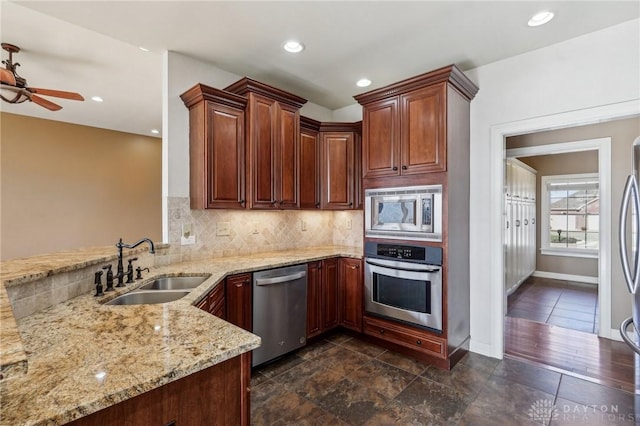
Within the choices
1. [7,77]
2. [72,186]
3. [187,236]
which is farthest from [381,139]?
[72,186]

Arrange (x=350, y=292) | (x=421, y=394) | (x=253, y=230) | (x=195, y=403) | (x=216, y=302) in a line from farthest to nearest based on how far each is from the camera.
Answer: (x=253, y=230), (x=350, y=292), (x=421, y=394), (x=216, y=302), (x=195, y=403)

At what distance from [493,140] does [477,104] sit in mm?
419

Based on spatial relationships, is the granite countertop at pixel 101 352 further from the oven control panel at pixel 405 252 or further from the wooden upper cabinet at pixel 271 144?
the oven control panel at pixel 405 252

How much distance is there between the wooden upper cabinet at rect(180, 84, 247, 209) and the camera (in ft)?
8.87

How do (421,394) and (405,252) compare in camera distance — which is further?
(405,252)

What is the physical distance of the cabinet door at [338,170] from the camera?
3.66 meters

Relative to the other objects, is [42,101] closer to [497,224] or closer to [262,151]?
[262,151]

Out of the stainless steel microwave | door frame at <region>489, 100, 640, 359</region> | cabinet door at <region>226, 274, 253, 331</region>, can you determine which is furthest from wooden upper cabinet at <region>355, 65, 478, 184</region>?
cabinet door at <region>226, 274, 253, 331</region>

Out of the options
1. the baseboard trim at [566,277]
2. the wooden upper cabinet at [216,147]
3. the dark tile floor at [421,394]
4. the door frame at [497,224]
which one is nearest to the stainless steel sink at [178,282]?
the wooden upper cabinet at [216,147]

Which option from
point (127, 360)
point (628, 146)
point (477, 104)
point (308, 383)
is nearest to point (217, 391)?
point (127, 360)

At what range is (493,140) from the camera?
9.61ft

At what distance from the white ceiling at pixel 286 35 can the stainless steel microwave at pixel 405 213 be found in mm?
1283

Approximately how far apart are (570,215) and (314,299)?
5.97 meters

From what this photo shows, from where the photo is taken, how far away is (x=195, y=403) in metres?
1.07
